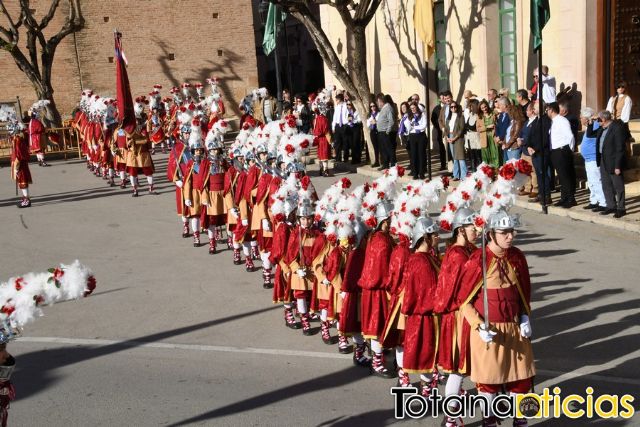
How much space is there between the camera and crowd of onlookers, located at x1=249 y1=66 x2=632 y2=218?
1441 cm

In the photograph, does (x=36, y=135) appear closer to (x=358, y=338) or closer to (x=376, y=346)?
(x=358, y=338)

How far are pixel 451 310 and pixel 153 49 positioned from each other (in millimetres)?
32540

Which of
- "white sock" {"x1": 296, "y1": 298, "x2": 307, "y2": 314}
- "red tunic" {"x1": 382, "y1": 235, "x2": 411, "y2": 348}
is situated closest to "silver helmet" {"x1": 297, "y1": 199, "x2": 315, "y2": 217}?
"white sock" {"x1": 296, "y1": 298, "x2": 307, "y2": 314}

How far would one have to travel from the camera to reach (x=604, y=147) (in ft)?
46.1

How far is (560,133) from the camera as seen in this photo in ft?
50.1

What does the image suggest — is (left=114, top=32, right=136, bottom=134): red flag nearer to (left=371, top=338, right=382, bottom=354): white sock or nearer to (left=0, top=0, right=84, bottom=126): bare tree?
(left=371, top=338, right=382, bottom=354): white sock

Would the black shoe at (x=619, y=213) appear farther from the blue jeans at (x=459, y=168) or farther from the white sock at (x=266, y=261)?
the white sock at (x=266, y=261)

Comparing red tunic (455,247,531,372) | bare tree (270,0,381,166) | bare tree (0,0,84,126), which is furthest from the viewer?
bare tree (0,0,84,126)

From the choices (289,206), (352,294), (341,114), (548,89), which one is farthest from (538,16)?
(352,294)

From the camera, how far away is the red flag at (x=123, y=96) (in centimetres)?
1914

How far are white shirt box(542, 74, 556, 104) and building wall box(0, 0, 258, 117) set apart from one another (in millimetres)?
21996

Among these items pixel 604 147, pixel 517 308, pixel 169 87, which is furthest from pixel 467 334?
pixel 169 87

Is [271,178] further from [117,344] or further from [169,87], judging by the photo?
[169,87]

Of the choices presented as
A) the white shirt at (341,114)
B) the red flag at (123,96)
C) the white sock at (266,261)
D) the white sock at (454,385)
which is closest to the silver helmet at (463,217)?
the white sock at (454,385)
